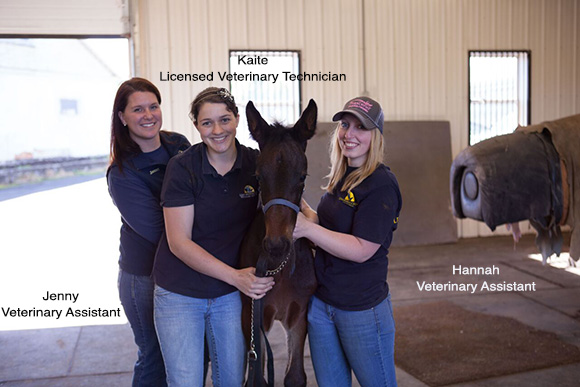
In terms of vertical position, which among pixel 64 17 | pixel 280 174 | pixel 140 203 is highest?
pixel 64 17

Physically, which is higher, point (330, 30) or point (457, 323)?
point (330, 30)

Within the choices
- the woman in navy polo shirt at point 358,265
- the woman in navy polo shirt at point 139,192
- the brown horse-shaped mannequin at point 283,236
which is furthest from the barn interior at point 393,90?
the woman in navy polo shirt at point 358,265

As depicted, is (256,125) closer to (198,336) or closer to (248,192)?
(248,192)

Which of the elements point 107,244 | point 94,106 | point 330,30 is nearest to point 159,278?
point 330,30

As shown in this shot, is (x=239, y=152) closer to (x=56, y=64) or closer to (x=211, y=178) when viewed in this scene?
(x=211, y=178)

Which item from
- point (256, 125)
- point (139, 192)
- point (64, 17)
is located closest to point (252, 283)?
point (256, 125)

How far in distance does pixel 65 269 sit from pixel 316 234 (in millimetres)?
5937

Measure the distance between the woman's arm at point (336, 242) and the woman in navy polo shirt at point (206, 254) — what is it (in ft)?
0.70

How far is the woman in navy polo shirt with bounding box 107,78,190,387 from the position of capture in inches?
87.3

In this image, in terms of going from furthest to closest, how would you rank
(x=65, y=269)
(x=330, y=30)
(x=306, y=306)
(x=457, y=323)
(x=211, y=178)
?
(x=330, y=30)
(x=65, y=269)
(x=457, y=323)
(x=306, y=306)
(x=211, y=178)

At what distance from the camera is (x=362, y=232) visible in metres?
1.86

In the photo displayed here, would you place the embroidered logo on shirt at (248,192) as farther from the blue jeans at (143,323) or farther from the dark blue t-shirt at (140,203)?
the blue jeans at (143,323)

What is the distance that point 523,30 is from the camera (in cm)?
827

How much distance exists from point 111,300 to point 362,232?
419cm
